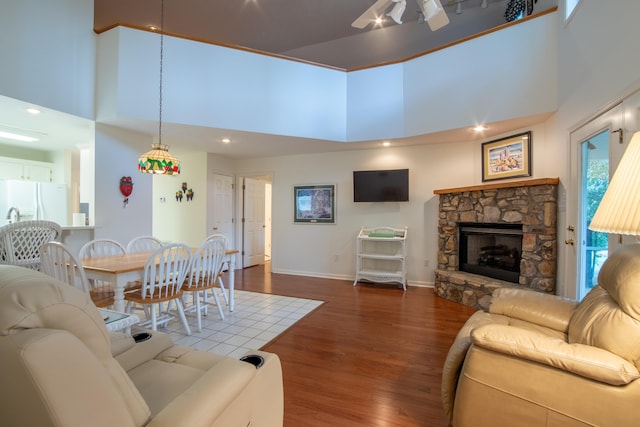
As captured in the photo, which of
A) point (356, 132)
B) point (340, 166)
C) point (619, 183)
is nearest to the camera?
point (619, 183)

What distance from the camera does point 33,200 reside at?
4.94 m

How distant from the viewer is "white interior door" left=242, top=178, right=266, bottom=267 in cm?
656

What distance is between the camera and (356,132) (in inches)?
188

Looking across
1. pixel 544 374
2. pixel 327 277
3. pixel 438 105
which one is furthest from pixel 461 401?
pixel 327 277

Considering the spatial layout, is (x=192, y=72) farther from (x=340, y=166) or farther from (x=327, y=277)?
(x=327, y=277)

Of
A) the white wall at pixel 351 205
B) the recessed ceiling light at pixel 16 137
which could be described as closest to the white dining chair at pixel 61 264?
the recessed ceiling light at pixel 16 137

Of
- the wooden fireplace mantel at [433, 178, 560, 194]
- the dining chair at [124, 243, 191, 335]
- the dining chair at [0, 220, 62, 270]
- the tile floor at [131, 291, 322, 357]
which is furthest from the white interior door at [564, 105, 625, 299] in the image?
the dining chair at [0, 220, 62, 270]

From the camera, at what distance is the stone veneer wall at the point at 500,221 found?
334 cm

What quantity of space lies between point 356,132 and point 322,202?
1536mm

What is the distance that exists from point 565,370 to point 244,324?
2795mm

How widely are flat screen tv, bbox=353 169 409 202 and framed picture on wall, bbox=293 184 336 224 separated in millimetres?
537

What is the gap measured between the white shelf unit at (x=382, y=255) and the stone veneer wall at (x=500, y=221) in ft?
1.96

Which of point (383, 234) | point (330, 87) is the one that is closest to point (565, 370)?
point (383, 234)

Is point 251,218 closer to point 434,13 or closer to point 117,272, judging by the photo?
point 117,272
